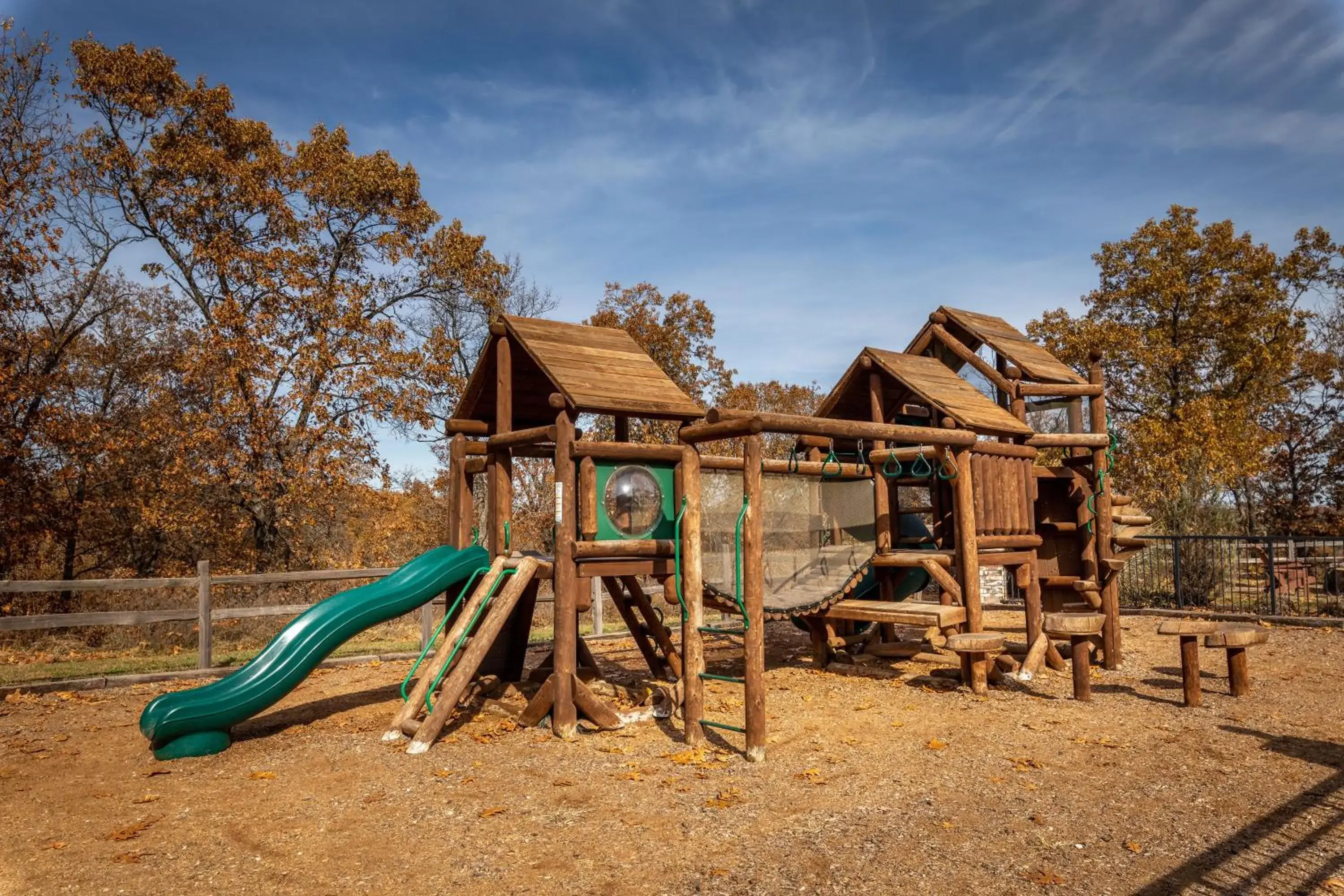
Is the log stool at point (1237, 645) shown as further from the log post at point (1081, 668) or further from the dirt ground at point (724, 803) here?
the log post at point (1081, 668)

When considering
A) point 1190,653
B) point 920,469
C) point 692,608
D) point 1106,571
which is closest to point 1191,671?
point 1190,653

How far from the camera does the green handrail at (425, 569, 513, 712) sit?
7.50m

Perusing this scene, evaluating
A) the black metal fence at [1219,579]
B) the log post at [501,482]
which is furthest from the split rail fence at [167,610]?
the black metal fence at [1219,579]

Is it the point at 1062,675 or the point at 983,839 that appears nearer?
the point at 983,839

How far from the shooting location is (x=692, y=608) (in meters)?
7.03

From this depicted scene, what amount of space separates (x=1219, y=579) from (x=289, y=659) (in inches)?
652

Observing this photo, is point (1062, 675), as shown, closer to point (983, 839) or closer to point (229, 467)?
point (983, 839)

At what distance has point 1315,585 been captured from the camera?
1797cm

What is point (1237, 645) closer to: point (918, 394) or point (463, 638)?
point (918, 394)

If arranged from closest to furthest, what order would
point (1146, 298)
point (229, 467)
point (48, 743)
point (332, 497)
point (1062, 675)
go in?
point (48, 743)
point (1062, 675)
point (229, 467)
point (332, 497)
point (1146, 298)

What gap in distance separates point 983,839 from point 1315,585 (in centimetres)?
1755

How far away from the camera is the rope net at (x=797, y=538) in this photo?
9391mm

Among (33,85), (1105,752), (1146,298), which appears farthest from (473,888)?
(1146,298)

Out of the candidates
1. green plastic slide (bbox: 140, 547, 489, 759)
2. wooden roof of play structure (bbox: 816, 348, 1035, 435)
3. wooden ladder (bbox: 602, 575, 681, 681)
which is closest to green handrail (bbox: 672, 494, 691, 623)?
wooden ladder (bbox: 602, 575, 681, 681)
